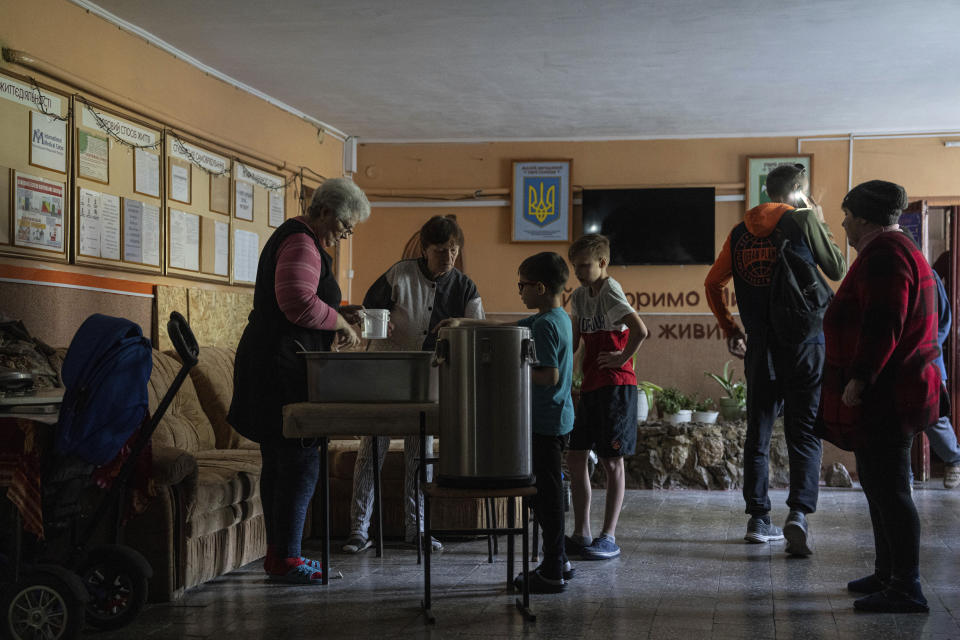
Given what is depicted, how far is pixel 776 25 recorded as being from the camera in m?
5.22

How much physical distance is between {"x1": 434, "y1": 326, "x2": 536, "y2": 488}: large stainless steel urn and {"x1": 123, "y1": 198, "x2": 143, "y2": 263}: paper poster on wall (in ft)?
9.02

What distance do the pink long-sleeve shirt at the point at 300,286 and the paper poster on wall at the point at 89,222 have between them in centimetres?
172

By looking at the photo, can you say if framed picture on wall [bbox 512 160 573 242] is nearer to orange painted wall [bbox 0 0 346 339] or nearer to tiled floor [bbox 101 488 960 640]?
orange painted wall [bbox 0 0 346 339]

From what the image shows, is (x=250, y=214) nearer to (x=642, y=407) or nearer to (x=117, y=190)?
→ (x=117, y=190)

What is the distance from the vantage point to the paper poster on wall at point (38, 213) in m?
4.41

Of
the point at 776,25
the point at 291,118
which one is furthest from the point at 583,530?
the point at 291,118

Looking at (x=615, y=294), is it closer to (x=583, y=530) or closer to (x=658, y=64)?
(x=583, y=530)

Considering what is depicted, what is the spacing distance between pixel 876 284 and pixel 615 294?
3.79 ft

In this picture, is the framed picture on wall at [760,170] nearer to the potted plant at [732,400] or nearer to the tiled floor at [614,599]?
the potted plant at [732,400]

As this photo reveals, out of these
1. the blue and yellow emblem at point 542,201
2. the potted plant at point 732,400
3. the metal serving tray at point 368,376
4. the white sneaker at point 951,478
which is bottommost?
the white sneaker at point 951,478

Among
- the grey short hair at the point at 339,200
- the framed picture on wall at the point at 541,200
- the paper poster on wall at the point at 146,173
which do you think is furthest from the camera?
the framed picture on wall at the point at 541,200

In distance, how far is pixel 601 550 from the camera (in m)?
4.16

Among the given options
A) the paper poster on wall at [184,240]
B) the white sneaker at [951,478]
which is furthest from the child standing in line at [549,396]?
the white sneaker at [951,478]

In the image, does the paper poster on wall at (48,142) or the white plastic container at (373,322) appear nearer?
the white plastic container at (373,322)
